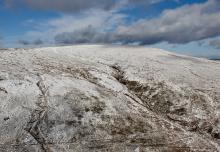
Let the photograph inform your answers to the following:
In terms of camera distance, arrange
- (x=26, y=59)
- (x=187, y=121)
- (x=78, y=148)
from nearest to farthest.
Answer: (x=78, y=148), (x=187, y=121), (x=26, y=59)

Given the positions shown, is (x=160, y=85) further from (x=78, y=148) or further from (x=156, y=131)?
(x=78, y=148)

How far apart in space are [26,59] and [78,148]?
11388 mm

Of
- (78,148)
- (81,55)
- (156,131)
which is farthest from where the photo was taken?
(81,55)

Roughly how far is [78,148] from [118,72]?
34.8 feet

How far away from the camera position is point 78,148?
20.5 metres

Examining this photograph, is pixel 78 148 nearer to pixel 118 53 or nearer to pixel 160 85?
pixel 160 85

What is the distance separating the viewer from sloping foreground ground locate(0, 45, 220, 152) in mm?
21047

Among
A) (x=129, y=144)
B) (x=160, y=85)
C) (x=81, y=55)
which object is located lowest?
(x=129, y=144)

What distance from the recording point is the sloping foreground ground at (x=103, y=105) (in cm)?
2105

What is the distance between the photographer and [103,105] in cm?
2359

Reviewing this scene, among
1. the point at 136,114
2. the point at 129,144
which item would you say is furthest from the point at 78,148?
the point at 136,114

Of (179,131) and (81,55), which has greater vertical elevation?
(81,55)

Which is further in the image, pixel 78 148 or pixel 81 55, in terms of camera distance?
pixel 81 55

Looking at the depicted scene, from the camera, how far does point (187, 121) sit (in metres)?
24.3
